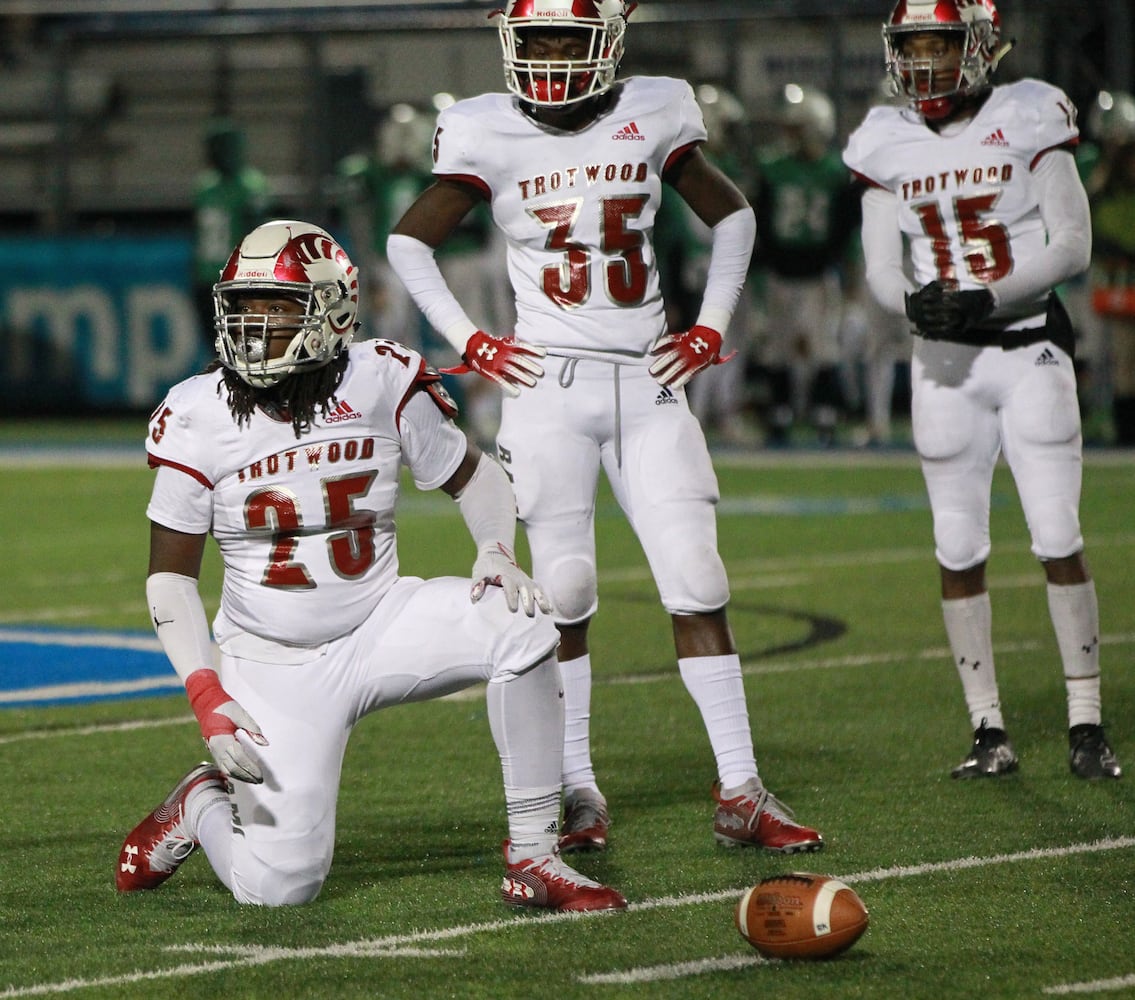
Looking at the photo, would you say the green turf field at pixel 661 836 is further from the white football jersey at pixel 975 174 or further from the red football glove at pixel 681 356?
the white football jersey at pixel 975 174

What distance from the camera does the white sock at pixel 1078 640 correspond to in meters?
5.24

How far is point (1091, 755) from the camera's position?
16.9ft

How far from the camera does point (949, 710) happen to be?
6.04 m

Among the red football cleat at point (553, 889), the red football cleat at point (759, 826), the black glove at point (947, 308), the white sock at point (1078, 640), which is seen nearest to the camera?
the red football cleat at point (553, 889)

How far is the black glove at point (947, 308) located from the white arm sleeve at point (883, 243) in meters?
0.19

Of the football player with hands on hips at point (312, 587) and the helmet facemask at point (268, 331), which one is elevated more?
the helmet facemask at point (268, 331)

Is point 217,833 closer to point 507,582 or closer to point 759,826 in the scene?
point 507,582

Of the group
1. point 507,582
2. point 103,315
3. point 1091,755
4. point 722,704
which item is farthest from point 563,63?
point 103,315

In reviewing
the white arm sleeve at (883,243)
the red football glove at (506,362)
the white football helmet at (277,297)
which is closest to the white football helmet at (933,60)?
the white arm sleeve at (883,243)

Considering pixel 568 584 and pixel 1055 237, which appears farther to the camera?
pixel 1055 237

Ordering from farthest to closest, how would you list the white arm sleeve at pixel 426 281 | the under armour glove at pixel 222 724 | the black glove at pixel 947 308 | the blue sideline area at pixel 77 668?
the blue sideline area at pixel 77 668, the black glove at pixel 947 308, the white arm sleeve at pixel 426 281, the under armour glove at pixel 222 724

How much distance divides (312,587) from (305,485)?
204mm

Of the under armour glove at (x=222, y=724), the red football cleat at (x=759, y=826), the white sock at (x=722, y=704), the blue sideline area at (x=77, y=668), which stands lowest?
the blue sideline area at (x=77, y=668)

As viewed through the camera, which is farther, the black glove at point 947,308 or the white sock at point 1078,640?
the white sock at point 1078,640
